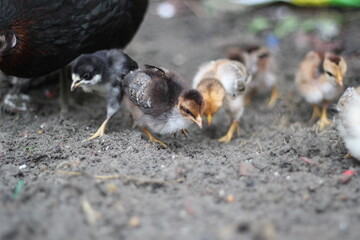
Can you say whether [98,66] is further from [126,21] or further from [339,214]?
[339,214]

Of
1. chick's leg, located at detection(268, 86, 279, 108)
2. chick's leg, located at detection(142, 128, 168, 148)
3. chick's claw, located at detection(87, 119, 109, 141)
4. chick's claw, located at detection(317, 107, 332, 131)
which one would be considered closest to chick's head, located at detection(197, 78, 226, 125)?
chick's leg, located at detection(142, 128, 168, 148)

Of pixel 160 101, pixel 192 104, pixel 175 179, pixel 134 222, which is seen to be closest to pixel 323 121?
pixel 192 104

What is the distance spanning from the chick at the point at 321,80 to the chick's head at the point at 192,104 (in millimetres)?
1302

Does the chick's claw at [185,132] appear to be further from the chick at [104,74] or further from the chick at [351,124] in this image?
the chick at [351,124]

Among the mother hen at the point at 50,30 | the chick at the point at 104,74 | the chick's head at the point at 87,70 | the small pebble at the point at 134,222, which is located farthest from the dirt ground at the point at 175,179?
the mother hen at the point at 50,30

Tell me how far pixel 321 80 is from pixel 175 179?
2120 millimetres

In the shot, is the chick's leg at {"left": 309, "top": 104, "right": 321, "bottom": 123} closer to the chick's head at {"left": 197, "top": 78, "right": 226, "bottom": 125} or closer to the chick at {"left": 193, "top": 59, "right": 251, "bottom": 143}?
the chick at {"left": 193, "top": 59, "right": 251, "bottom": 143}

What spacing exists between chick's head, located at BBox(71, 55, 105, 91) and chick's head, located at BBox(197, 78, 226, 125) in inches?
35.1

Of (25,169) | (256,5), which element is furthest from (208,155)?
(256,5)

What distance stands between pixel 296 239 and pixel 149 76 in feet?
6.30

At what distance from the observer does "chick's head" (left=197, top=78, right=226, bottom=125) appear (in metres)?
3.76

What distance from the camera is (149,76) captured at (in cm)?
370

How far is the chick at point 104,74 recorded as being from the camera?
3652 millimetres

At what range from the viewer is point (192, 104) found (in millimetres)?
3410
